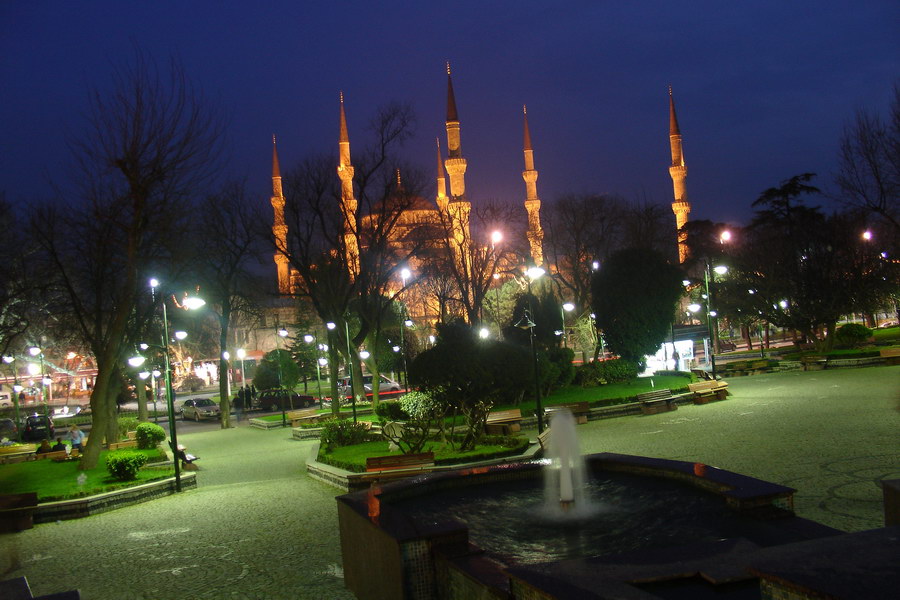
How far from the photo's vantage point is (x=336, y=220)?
31625 mm

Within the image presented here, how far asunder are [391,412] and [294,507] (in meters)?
13.2

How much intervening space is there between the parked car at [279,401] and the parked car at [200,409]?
309 cm

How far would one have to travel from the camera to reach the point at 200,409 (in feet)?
137

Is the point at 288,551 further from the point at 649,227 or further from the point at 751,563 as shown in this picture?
the point at 649,227

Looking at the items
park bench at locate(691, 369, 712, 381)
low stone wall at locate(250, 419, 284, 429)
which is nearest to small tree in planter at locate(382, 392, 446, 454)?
low stone wall at locate(250, 419, 284, 429)

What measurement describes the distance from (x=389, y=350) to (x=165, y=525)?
116 feet

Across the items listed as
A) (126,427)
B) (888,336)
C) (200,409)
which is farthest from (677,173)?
(126,427)

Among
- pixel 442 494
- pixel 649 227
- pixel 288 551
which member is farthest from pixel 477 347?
pixel 649 227

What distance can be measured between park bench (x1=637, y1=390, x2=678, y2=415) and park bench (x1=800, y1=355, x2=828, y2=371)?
39.2ft

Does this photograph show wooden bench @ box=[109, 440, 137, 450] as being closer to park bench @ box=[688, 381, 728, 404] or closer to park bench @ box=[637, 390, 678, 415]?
park bench @ box=[637, 390, 678, 415]

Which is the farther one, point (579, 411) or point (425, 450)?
point (579, 411)

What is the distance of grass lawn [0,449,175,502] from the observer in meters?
15.1

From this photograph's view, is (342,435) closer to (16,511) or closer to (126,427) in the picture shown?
(16,511)

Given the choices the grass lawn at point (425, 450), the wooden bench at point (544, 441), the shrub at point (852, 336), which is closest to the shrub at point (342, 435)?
the grass lawn at point (425, 450)
